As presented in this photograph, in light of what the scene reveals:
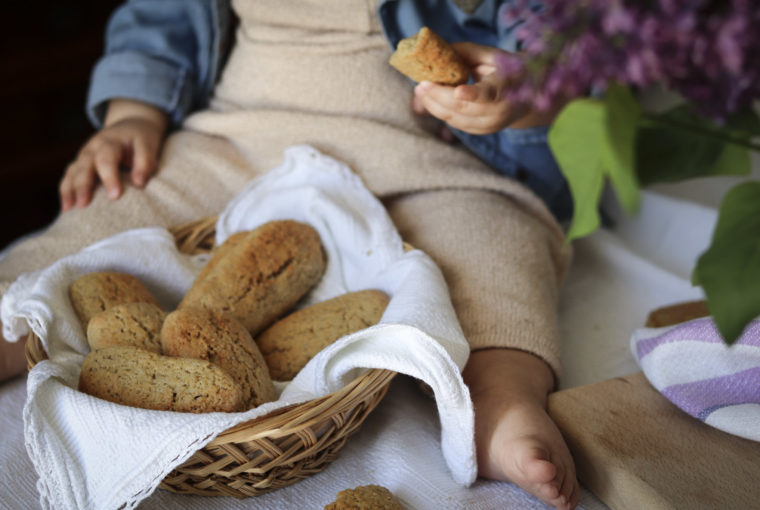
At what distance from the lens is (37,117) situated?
1.53 meters

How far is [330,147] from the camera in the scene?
839 millimetres

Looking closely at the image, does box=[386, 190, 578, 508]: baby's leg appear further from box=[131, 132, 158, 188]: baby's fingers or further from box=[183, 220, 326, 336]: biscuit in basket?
box=[131, 132, 158, 188]: baby's fingers

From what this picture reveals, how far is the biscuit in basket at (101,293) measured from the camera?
2.04 feet

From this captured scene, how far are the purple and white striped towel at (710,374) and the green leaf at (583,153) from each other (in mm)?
357

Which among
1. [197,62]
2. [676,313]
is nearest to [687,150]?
[676,313]

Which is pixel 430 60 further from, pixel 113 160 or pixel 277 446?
pixel 113 160

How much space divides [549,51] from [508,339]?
0.42 m

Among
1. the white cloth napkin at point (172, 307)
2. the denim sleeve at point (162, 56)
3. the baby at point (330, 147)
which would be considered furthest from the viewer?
the denim sleeve at point (162, 56)

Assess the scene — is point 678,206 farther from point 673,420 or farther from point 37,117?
point 37,117

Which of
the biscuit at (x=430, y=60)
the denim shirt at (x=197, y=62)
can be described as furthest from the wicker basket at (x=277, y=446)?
the denim shirt at (x=197, y=62)

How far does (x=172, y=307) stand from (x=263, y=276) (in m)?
0.15

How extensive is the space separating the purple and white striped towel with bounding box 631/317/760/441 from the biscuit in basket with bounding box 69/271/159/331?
0.49 meters

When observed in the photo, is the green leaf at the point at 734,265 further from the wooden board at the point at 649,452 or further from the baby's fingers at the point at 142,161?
the baby's fingers at the point at 142,161

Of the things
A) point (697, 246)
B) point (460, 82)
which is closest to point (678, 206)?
point (697, 246)
